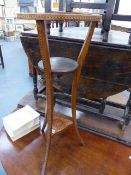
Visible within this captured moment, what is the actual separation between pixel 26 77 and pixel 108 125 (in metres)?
2.14

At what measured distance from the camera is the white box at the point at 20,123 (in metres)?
1.42

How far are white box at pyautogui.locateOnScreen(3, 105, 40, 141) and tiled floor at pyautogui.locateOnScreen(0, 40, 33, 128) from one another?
2.62 ft

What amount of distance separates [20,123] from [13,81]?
183 cm

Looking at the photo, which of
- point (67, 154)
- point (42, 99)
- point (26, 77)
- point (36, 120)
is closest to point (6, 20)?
point (26, 77)

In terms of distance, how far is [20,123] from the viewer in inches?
56.2

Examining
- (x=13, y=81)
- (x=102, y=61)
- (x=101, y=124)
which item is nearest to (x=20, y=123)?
(x=101, y=124)

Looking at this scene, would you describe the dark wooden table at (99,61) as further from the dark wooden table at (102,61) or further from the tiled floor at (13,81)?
the tiled floor at (13,81)

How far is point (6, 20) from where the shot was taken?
5.69 metres

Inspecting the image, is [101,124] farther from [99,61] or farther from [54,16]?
[54,16]

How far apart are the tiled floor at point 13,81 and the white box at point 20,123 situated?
0.80 meters

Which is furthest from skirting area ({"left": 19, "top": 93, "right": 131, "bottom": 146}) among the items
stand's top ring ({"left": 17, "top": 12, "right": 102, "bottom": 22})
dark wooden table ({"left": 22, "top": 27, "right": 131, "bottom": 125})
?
stand's top ring ({"left": 17, "top": 12, "right": 102, "bottom": 22})

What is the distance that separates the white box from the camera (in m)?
1.42

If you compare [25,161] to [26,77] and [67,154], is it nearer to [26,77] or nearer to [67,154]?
[67,154]

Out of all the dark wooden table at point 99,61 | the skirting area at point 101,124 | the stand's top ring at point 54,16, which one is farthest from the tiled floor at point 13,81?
the stand's top ring at point 54,16
